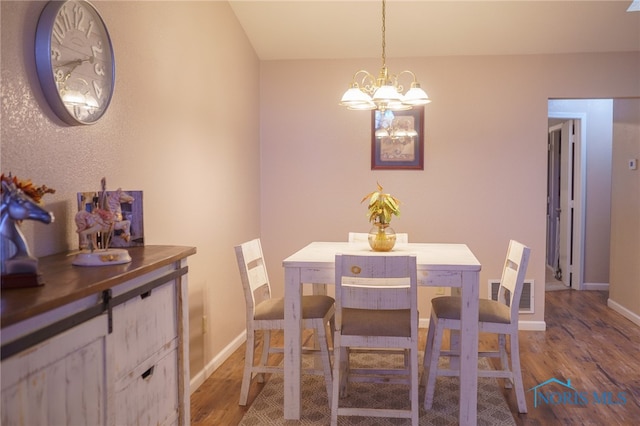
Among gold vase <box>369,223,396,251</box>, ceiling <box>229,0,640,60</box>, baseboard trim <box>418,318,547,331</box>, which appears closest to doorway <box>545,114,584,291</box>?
baseboard trim <box>418,318,547,331</box>

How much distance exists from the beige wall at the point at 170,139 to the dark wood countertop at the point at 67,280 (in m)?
0.27

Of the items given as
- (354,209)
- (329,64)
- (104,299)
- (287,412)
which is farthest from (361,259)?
(329,64)

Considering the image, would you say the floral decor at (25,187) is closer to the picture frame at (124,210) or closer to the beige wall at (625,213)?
the picture frame at (124,210)

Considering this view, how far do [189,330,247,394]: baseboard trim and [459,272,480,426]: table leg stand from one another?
1.50 metres

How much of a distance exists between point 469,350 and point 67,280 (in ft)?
6.27

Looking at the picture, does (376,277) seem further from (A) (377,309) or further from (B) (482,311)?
(B) (482,311)

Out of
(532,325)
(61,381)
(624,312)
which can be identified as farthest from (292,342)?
(624,312)

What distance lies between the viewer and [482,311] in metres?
2.88

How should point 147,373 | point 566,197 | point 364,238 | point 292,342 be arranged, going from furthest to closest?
point 566,197 < point 364,238 < point 292,342 < point 147,373

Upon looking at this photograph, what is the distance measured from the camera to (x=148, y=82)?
262 cm

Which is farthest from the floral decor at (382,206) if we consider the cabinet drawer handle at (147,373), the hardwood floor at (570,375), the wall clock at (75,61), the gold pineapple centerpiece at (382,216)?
the cabinet drawer handle at (147,373)

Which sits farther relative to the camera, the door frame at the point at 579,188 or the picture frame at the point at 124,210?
the door frame at the point at 579,188

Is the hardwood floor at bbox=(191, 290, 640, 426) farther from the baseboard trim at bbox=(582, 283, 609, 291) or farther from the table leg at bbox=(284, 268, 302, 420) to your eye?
the baseboard trim at bbox=(582, 283, 609, 291)

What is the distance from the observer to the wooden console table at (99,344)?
1.10 m
